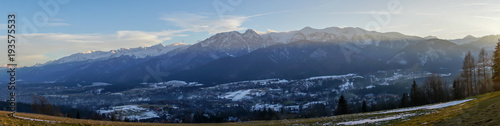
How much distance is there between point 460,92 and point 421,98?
11264 millimetres

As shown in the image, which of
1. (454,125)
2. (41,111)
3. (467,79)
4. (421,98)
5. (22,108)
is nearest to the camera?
(454,125)

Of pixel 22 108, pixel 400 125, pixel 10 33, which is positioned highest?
pixel 10 33

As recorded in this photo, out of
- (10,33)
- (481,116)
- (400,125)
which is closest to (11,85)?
(10,33)

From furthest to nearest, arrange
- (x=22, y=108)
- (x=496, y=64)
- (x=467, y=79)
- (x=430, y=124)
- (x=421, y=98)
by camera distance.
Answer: (x=22, y=108) < (x=421, y=98) < (x=467, y=79) < (x=496, y=64) < (x=430, y=124)

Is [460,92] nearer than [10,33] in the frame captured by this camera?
No

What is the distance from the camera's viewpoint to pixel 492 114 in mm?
25375

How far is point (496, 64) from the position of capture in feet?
226

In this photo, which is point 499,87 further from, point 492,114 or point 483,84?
point 492,114

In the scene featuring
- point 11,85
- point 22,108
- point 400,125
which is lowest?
point 22,108

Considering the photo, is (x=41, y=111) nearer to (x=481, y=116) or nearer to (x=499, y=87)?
(x=481, y=116)

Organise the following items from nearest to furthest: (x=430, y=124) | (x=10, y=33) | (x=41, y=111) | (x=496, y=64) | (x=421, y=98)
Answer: (x=430, y=124) < (x=10, y=33) < (x=496, y=64) < (x=421, y=98) < (x=41, y=111)

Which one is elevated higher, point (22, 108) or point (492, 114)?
point (492, 114)

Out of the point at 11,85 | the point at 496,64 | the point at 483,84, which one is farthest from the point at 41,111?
the point at 483,84

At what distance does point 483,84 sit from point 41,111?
524 feet
